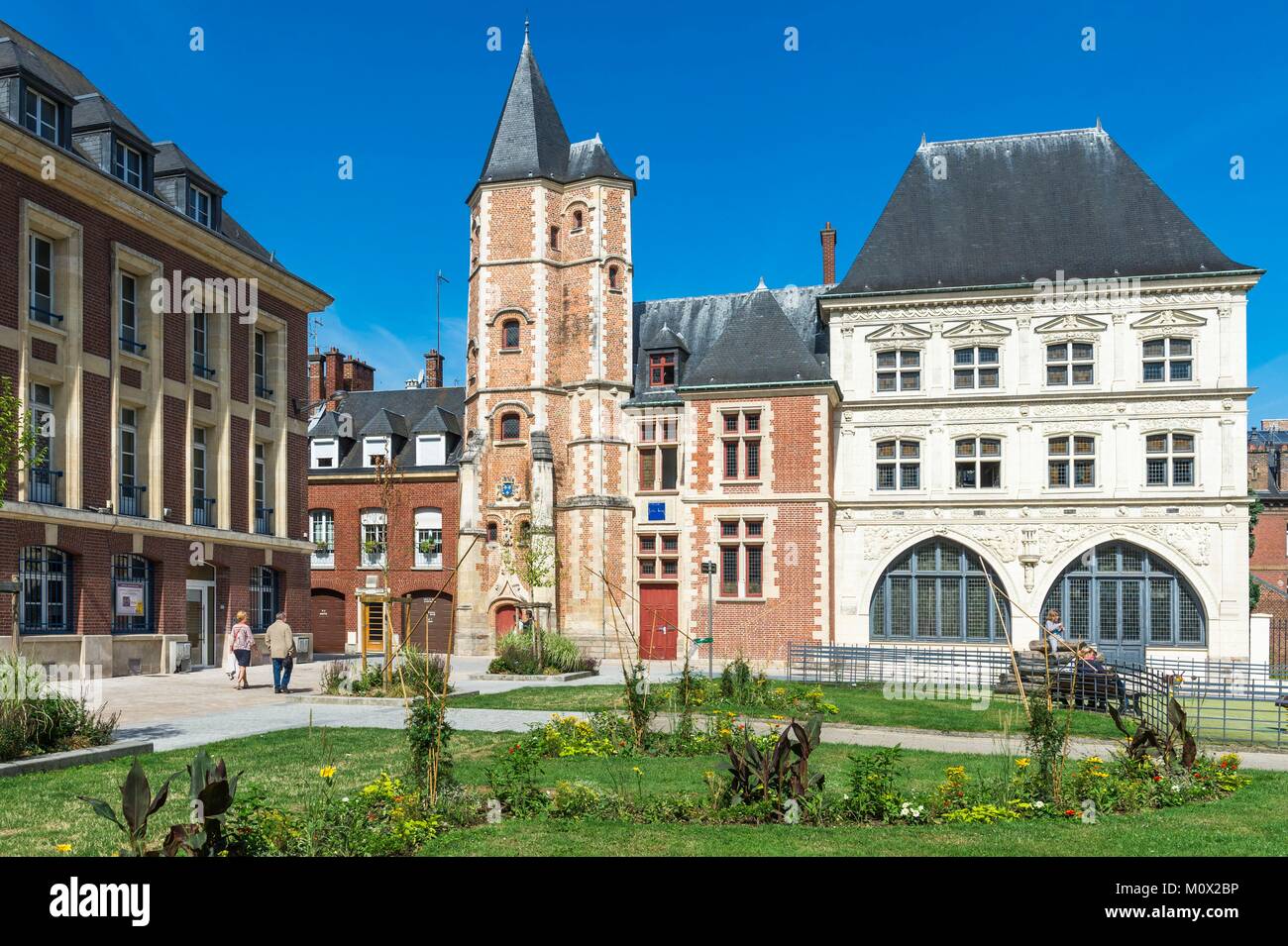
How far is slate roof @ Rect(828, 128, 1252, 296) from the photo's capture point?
109 feet

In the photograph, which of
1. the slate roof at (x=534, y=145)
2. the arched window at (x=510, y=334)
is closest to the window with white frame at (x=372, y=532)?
the arched window at (x=510, y=334)

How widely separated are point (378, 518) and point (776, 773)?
3389 centimetres

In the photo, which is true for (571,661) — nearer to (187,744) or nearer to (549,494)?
(549,494)

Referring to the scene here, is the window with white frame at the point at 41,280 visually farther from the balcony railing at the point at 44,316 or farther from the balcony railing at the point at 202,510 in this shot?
the balcony railing at the point at 202,510

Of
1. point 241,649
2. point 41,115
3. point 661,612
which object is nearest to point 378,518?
point 661,612

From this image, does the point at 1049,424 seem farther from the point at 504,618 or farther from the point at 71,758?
the point at 71,758

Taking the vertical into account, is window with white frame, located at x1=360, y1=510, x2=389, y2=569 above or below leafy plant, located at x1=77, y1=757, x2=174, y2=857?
above

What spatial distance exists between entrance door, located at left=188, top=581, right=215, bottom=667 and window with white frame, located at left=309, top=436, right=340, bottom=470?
13.4m

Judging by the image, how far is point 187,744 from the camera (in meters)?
13.5

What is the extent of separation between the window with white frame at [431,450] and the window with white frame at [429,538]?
6.64 ft

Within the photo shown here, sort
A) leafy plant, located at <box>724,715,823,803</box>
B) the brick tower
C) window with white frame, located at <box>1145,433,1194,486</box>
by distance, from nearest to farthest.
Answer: leafy plant, located at <box>724,715,823,803</box>, window with white frame, located at <box>1145,433,1194,486</box>, the brick tower

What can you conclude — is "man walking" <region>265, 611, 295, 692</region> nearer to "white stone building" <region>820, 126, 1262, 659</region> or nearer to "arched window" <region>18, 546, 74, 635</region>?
"arched window" <region>18, 546, 74, 635</region>

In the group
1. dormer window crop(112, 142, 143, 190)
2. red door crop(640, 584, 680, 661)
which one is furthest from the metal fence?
dormer window crop(112, 142, 143, 190)
